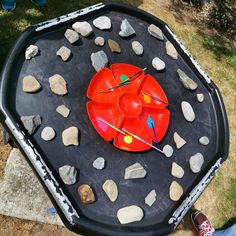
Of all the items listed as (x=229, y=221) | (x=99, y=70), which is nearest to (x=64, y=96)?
(x=99, y=70)

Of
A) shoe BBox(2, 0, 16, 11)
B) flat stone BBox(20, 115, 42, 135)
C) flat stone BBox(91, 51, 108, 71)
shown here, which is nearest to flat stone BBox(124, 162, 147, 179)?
flat stone BBox(20, 115, 42, 135)

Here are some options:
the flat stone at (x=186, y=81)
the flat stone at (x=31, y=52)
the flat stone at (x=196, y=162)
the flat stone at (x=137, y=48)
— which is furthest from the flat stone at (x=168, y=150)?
the flat stone at (x=31, y=52)

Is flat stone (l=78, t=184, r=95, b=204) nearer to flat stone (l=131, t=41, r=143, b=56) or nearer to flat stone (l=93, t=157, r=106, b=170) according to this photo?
flat stone (l=93, t=157, r=106, b=170)

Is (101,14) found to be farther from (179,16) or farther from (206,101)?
(179,16)

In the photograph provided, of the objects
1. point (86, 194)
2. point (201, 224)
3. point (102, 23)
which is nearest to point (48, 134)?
point (86, 194)

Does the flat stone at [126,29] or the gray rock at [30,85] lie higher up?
the flat stone at [126,29]

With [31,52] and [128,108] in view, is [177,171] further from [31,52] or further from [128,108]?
[31,52]

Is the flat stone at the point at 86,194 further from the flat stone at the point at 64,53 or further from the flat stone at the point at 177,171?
the flat stone at the point at 64,53
